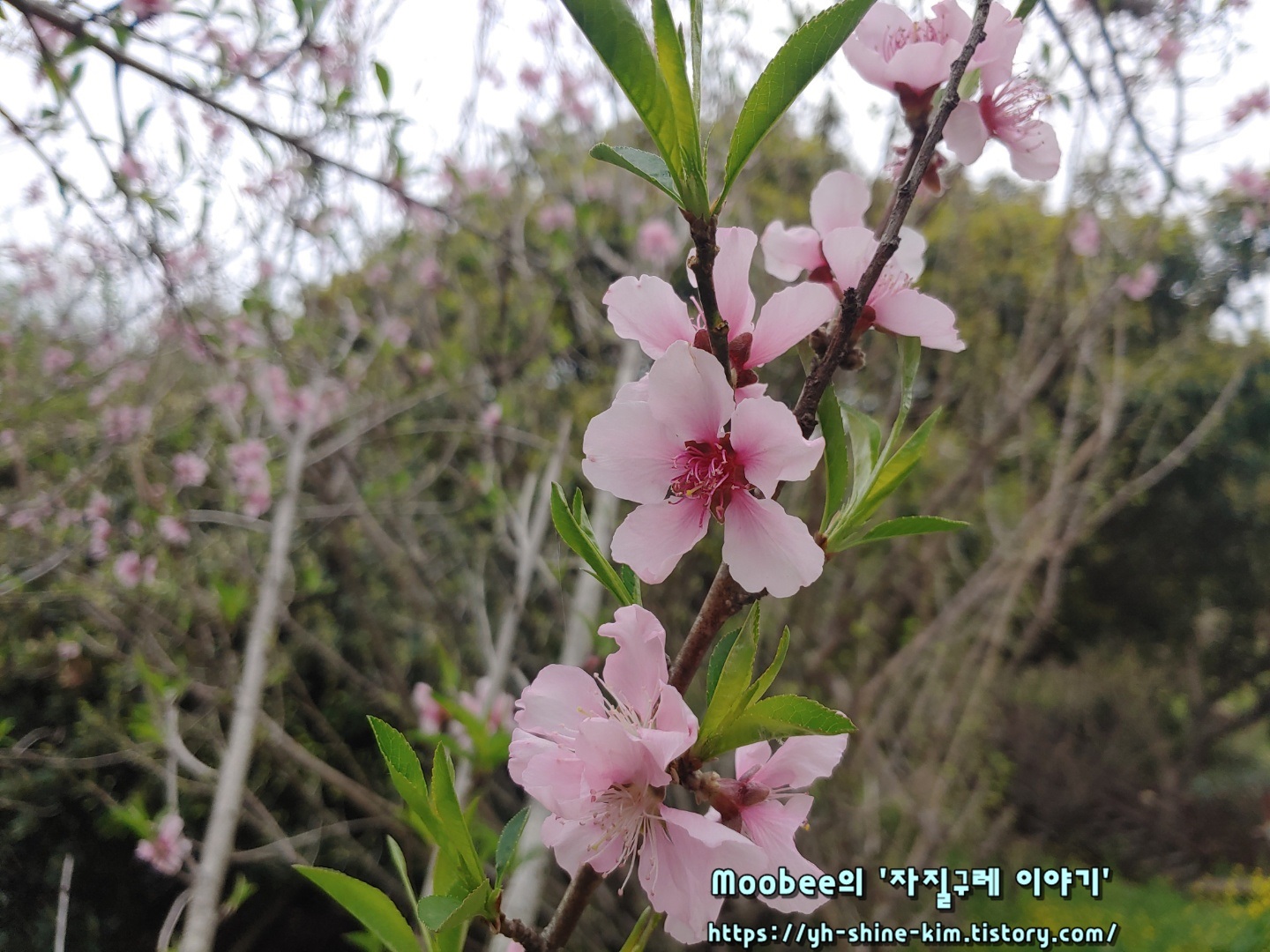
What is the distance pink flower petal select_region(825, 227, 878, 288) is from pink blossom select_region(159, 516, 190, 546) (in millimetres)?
2635

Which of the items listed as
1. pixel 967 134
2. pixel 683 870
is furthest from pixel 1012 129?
pixel 683 870

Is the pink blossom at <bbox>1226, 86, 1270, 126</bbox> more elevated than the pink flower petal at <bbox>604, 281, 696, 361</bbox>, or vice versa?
the pink blossom at <bbox>1226, 86, 1270, 126</bbox>

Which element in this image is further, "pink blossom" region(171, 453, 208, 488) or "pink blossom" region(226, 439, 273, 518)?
"pink blossom" region(171, 453, 208, 488)

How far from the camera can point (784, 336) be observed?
47 cm

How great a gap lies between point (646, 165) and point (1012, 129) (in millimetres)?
374

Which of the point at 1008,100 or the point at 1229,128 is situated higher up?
the point at 1229,128

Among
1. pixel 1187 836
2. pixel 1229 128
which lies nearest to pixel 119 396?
pixel 1229 128

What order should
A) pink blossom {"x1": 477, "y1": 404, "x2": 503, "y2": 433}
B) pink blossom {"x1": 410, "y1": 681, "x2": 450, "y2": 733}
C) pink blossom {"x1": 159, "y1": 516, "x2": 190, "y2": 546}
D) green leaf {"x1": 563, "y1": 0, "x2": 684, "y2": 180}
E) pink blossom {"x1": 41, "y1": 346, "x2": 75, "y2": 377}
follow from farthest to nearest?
1. pink blossom {"x1": 41, "y1": 346, "x2": 75, "y2": 377}
2. pink blossom {"x1": 477, "y1": 404, "x2": 503, "y2": 433}
3. pink blossom {"x1": 159, "y1": 516, "x2": 190, "y2": 546}
4. pink blossom {"x1": 410, "y1": 681, "x2": 450, "y2": 733}
5. green leaf {"x1": 563, "y1": 0, "x2": 684, "y2": 180}

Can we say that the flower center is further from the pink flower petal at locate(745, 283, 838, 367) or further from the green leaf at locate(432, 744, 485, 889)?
the green leaf at locate(432, 744, 485, 889)

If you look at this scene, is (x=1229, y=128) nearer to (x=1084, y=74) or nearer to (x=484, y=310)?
(x=1084, y=74)

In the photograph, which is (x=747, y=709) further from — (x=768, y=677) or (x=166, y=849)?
(x=166, y=849)

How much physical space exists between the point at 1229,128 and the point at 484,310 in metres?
Answer: 3.37

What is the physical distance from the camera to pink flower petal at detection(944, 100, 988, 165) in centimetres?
56

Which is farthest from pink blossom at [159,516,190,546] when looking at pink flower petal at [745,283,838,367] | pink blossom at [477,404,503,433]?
pink flower petal at [745,283,838,367]
